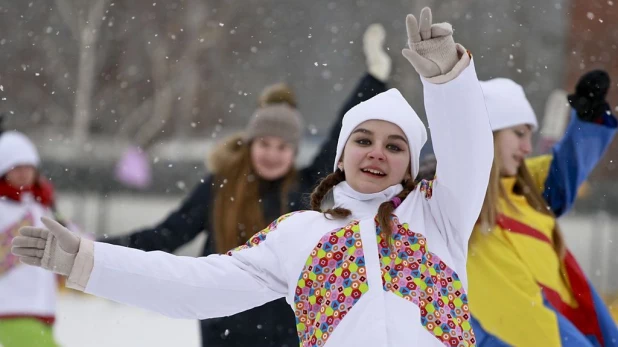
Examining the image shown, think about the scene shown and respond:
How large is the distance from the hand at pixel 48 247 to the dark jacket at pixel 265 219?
6.72ft

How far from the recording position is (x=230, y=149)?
5.11 meters

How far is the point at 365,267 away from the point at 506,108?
5.74 feet

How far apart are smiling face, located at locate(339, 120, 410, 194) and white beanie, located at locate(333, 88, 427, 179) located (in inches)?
0.6

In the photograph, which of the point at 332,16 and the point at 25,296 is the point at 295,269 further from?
the point at 332,16

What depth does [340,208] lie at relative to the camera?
295cm

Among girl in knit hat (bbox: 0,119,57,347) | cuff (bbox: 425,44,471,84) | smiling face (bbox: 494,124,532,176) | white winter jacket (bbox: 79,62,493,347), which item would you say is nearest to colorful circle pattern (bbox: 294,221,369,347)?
white winter jacket (bbox: 79,62,493,347)

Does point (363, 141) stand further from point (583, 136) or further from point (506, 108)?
point (583, 136)

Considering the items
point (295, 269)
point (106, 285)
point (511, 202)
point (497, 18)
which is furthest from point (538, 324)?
point (497, 18)

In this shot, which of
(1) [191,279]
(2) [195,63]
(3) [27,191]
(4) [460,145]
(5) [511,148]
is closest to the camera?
(4) [460,145]

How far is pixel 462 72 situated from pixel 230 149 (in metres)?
2.55

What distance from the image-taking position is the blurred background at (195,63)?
19.5 meters

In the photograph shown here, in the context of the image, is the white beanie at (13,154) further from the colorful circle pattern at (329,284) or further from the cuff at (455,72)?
the cuff at (455,72)

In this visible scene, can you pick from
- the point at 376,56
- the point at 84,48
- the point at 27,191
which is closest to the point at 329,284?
the point at 376,56

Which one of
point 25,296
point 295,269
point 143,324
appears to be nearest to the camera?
point 295,269
